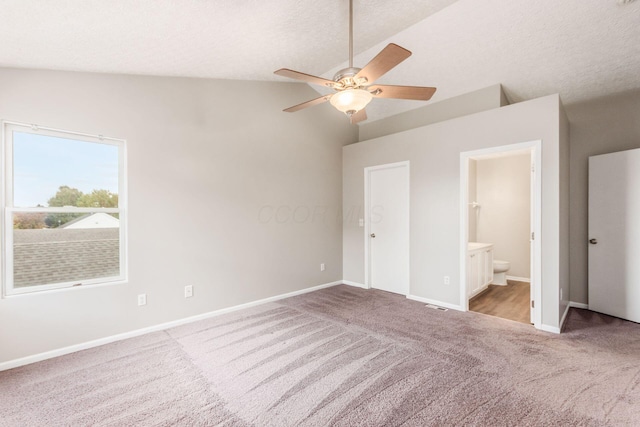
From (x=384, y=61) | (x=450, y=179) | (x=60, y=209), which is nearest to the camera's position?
(x=384, y=61)

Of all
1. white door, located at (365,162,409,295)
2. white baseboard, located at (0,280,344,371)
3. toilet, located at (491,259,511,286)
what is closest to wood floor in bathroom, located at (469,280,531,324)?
toilet, located at (491,259,511,286)

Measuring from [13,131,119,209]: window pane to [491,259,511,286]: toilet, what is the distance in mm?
5839

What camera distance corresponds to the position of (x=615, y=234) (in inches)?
136

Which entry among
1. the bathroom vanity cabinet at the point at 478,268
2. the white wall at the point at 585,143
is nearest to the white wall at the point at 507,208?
the bathroom vanity cabinet at the point at 478,268

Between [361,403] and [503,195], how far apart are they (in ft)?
17.1

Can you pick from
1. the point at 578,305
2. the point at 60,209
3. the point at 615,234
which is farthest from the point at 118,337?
the point at 615,234

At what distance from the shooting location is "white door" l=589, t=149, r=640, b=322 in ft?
10.8

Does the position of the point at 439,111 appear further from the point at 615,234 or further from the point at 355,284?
the point at 355,284

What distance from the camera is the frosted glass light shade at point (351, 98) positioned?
205cm

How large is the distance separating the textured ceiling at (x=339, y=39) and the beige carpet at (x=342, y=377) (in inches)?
104

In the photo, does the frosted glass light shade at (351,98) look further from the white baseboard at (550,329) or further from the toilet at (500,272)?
the toilet at (500,272)

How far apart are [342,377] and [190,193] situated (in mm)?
2591

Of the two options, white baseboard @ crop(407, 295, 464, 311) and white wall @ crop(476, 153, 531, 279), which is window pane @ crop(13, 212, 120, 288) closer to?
white baseboard @ crop(407, 295, 464, 311)

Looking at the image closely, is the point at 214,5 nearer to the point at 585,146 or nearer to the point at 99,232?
the point at 99,232
